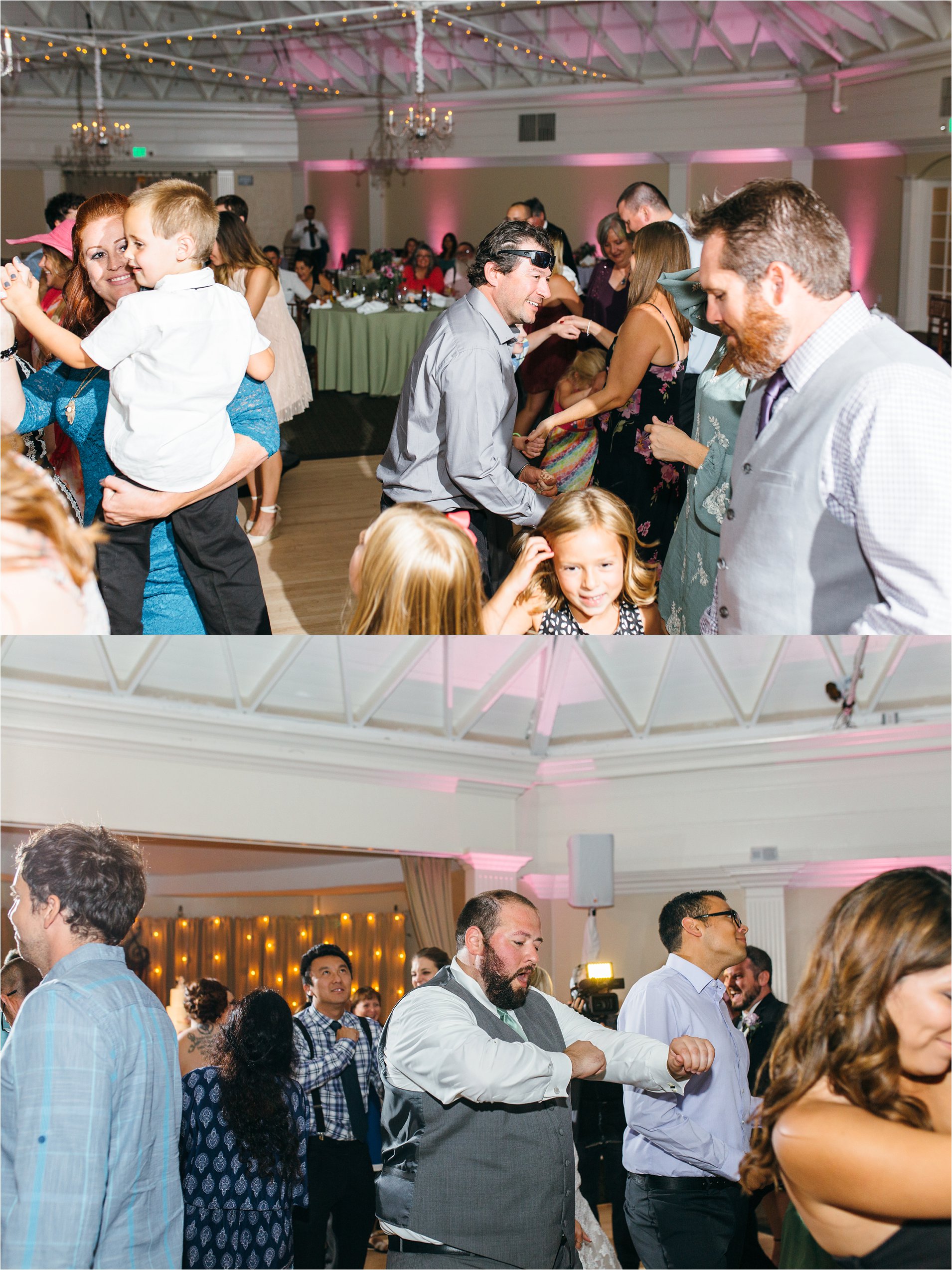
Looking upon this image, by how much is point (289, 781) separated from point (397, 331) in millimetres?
7023

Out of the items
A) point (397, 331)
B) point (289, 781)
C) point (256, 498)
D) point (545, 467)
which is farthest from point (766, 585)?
point (397, 331)

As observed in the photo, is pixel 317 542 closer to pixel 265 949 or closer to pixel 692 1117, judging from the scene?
pixel 265 949

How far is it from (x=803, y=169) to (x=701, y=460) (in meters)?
13.1

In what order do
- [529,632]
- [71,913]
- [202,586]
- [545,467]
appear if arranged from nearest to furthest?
[71,913] < [529,632] < [202,586] < [545,467]

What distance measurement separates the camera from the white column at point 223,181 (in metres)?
18.0

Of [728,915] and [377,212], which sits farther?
[377,212]

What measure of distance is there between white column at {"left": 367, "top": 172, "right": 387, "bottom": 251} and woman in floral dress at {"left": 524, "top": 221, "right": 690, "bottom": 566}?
50.5 feet

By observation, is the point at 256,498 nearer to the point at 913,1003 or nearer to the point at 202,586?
the point at 202,586

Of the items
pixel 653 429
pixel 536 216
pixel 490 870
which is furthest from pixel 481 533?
pixel 536 216

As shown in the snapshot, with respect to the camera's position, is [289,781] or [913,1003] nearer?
[913,1003]

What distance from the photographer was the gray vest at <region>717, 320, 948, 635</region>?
1.72 metres

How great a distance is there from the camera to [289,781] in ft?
6.25

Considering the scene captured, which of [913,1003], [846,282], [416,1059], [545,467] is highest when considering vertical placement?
[846,282]

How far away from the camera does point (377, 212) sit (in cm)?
1775
